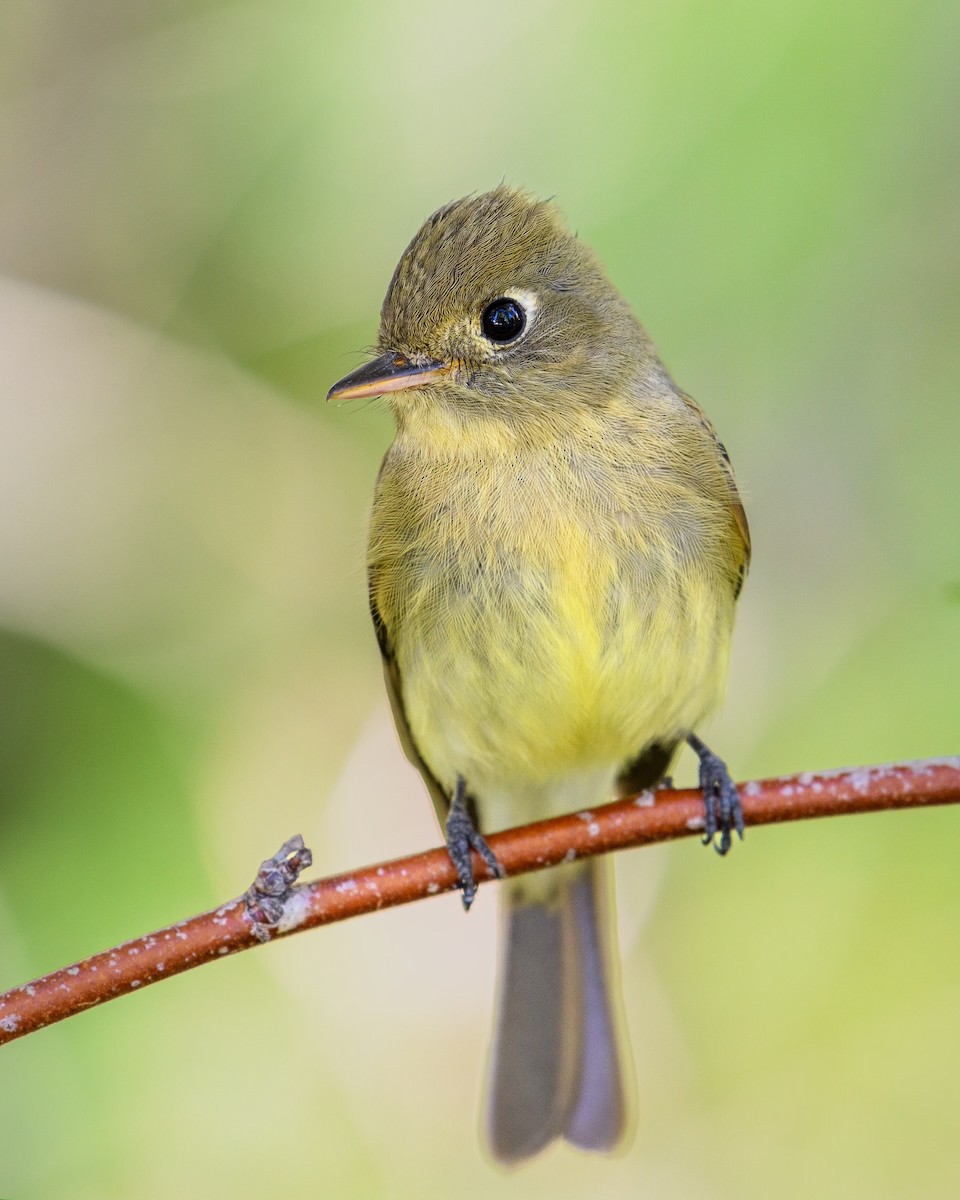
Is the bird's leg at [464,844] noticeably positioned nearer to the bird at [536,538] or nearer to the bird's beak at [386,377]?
the bird at [536,538]

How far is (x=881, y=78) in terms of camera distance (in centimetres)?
473

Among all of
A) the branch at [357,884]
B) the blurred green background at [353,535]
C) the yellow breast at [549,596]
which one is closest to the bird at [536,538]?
the yellow breast at [549,596]

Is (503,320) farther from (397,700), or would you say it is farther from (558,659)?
(397,700)

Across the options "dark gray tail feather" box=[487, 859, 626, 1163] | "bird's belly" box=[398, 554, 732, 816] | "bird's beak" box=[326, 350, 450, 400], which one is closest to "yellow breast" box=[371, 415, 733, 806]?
"bird's belly" box=[398, 554, 732, 816]

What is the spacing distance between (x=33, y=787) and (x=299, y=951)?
122cm

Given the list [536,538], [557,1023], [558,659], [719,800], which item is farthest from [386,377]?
[557,1023]

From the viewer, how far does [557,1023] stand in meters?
3.98

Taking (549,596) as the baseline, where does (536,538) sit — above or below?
above

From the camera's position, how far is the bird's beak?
3.13 m

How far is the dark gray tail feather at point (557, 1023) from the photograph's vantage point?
12.0 feet

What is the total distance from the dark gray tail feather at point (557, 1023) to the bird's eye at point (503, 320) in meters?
1.68

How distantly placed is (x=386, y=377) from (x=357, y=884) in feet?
4.00

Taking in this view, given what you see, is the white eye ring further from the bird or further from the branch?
the branch

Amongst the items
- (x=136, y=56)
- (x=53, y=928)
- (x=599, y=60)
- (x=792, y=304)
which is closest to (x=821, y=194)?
(x=792, y=304)
